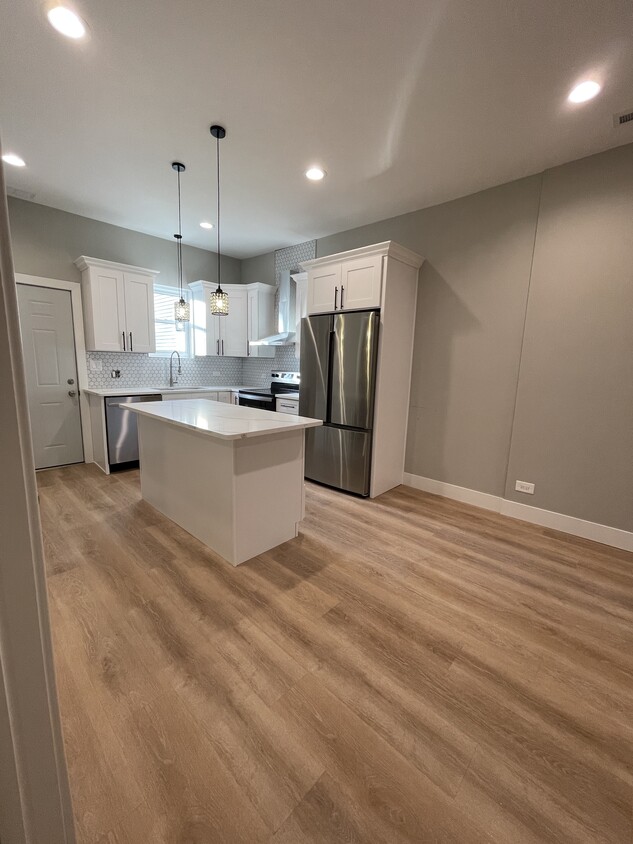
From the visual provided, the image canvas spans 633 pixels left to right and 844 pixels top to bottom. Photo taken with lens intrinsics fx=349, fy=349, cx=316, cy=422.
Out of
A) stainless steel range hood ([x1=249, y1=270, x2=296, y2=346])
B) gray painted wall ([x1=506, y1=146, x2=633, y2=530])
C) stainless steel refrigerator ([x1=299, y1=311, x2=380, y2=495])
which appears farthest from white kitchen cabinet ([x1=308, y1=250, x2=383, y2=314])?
gray painted wall ([x1=506, y1=146, x2=633, y2=530])

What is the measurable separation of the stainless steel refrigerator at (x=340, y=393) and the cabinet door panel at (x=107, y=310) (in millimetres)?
2237

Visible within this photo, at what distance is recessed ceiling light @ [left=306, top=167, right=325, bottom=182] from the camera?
112 inches

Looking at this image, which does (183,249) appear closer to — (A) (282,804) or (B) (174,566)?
(B) (174,566)

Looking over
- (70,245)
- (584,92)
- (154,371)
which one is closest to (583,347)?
(584,92)

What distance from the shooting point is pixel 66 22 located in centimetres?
168

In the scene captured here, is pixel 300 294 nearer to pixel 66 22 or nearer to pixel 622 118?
pixel 66 22

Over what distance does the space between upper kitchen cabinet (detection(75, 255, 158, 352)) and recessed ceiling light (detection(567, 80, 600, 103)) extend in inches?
164

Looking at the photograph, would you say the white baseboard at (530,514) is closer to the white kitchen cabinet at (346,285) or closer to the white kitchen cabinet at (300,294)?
the white kitchen cabinet at (346,285)

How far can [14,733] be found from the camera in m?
0.56

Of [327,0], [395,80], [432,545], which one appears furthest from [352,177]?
[432,545]

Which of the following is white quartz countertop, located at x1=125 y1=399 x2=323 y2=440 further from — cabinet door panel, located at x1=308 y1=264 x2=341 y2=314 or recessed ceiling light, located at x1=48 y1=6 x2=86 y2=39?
recessed ceiling light, located at x1=48 y1=6 x2=86 y2=39

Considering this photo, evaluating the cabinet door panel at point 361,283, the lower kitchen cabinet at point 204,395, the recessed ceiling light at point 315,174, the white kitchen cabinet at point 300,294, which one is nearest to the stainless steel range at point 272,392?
the lower kitchen cabinet at point 204,395

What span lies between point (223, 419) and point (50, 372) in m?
2.88

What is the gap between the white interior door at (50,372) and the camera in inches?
149
